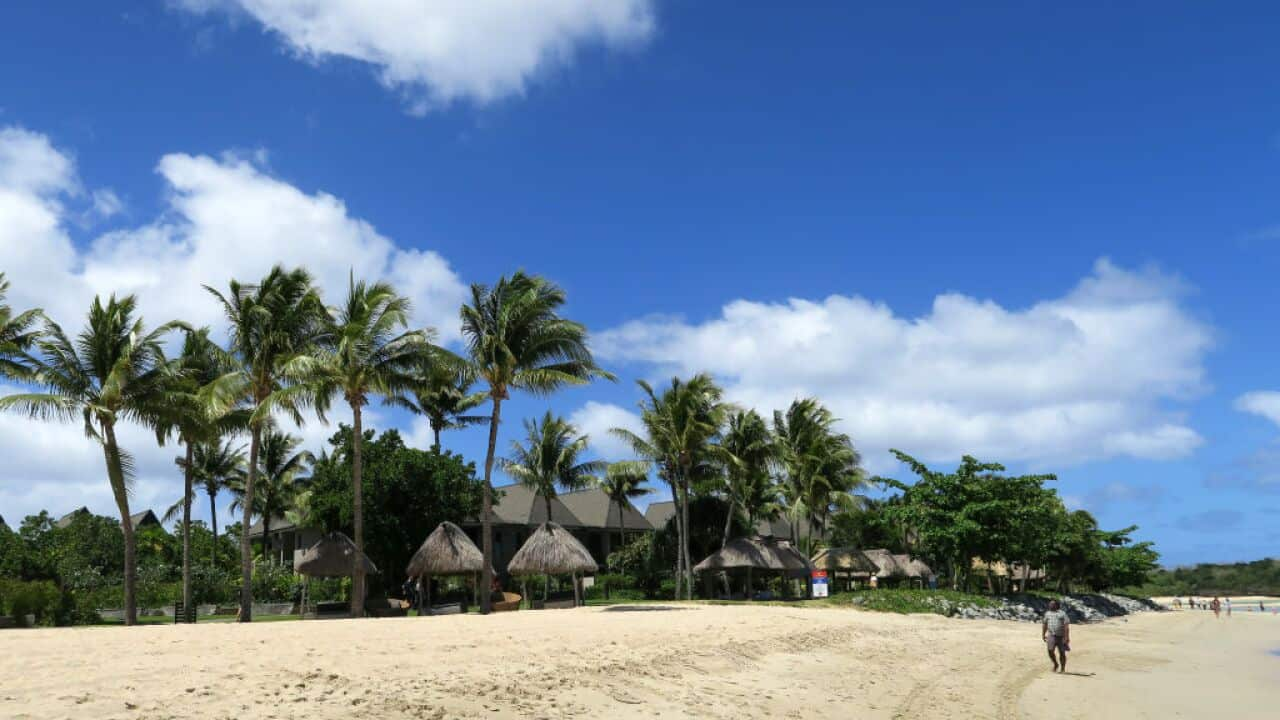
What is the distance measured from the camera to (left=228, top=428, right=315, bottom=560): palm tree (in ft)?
149

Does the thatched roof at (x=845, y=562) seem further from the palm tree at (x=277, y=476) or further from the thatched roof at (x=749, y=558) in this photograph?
the palm tree at (x=277, y=476)

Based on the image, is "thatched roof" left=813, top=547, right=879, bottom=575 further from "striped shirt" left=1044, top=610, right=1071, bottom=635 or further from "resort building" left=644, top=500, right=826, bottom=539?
"striped shirt" left=1044, top=610, right=1071, bottom=635

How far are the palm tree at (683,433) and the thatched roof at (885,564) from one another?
15206 mm

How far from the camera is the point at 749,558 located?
114 feet

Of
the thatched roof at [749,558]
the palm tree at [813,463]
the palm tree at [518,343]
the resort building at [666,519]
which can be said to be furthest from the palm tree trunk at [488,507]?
the resort building at [666,519]

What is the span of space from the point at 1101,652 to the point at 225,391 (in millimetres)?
24859

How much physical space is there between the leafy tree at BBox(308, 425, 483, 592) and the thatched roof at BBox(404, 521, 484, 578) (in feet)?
14.1

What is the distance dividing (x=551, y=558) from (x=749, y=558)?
11.3m

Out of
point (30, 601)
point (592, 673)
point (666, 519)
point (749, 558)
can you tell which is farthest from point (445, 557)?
point (666, 519)

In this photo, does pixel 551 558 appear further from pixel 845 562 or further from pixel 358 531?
pixel 845 562

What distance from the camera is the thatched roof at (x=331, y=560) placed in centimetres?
2548

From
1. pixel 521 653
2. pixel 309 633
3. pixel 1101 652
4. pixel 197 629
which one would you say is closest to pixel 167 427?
pixel 197 629

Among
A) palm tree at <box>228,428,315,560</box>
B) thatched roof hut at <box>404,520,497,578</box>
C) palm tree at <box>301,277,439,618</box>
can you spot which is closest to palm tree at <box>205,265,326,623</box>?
palm tree at <box>301,277,439,618</box>

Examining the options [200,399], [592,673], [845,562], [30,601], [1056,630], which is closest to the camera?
[592,673]
